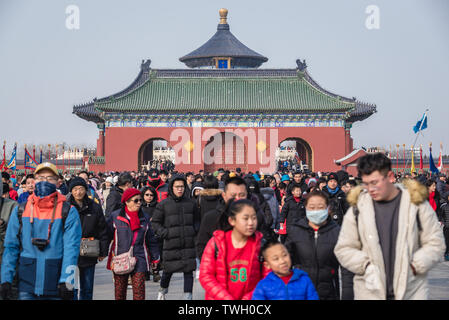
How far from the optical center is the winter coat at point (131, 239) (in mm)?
6312

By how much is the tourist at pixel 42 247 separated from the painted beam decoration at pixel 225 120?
97.3ft

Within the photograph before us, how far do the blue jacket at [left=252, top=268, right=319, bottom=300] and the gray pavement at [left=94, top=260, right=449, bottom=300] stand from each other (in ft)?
11.4

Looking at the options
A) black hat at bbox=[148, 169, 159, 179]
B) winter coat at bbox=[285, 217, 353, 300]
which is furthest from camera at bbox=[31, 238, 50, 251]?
black hat at bbox=[148, 169, 159, 179]

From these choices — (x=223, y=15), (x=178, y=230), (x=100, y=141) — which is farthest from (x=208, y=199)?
(x=223, y=15)

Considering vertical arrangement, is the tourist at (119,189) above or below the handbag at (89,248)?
above

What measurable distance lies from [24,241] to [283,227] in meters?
4.94

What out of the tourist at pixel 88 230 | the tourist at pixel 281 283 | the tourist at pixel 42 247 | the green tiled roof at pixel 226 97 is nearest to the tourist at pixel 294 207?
the tourist at pixel 88 230

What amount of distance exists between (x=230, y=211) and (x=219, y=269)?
0.40 m

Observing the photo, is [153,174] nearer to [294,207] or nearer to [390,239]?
[294,207]

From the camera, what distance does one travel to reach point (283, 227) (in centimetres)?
936

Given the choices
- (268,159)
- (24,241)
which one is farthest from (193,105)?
(24,241)

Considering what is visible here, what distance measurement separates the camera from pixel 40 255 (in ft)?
16.3

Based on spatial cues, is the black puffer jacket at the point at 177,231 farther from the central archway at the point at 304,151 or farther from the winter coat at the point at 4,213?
the central archway at the point at 304,151

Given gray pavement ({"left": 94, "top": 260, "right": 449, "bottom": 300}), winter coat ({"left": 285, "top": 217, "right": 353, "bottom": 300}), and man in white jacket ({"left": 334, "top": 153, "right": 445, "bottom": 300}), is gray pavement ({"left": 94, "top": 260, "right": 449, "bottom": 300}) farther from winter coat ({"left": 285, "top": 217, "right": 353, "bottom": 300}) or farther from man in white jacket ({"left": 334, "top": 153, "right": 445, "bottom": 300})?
man in white jacket ({"left": 334, "top": 153, "right": 445, "bottom": 300})
